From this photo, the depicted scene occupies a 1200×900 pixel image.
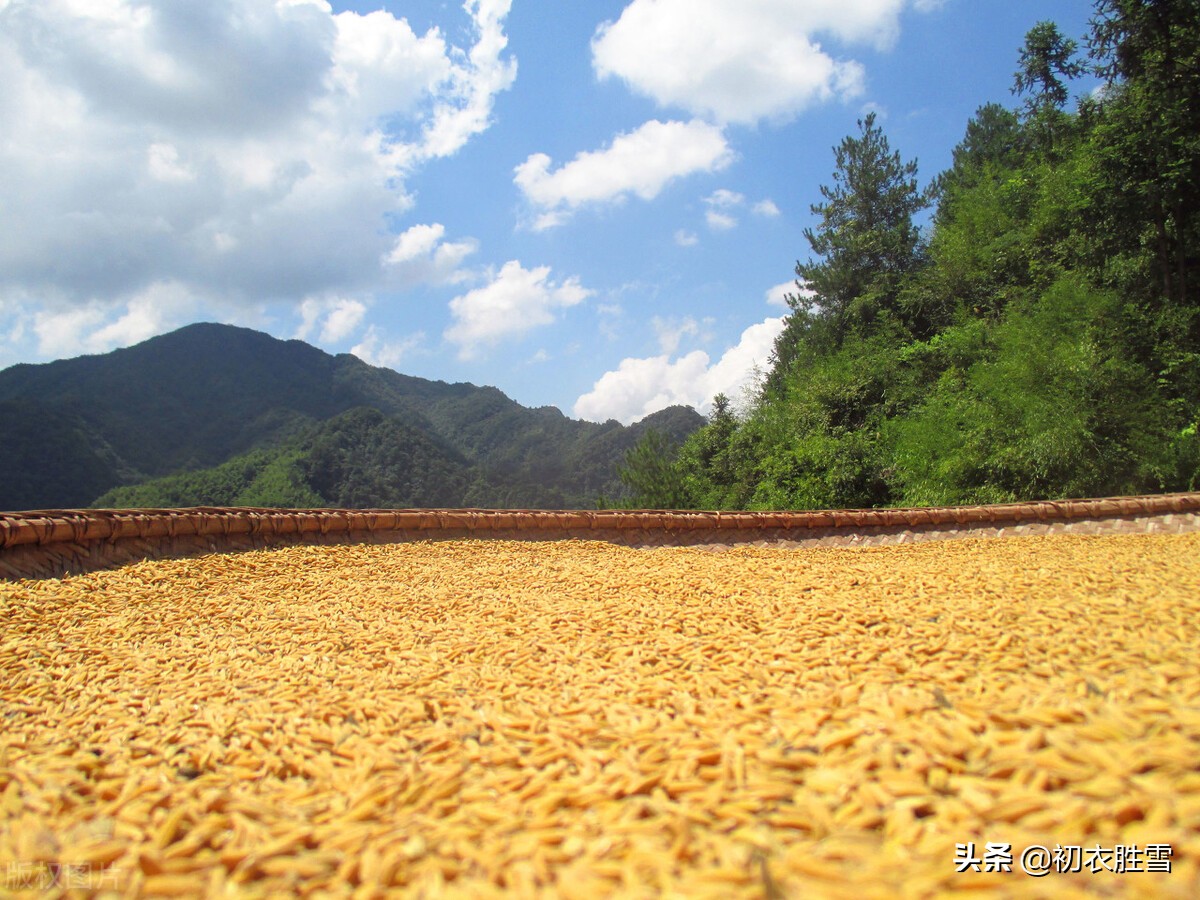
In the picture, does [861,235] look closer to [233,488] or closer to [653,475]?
[653,475]

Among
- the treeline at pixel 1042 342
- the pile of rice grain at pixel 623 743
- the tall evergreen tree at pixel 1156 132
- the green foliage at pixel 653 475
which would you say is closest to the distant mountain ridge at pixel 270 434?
the green foliage at pixel 653 475

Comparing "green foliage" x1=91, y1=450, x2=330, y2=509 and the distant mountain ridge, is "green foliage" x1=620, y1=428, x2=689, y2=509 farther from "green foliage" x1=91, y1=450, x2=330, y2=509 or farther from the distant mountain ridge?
"green foliage" x1=91, y1=450, x2=330, y2=509

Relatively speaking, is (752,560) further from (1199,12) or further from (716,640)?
(1199,12)

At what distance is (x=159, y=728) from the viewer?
4.48 ft

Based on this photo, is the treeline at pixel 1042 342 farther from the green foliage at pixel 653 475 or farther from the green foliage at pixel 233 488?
the green foliage at pixel 233 488

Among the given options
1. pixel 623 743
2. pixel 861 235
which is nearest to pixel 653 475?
pixel 861 235

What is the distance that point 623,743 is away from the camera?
1.13 meters

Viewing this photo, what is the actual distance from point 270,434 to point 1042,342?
3034cm

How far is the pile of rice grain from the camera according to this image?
82cm

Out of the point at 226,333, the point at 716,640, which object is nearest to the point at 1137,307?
the point at 716,640

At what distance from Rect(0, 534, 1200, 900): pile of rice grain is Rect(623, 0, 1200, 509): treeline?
7021mm

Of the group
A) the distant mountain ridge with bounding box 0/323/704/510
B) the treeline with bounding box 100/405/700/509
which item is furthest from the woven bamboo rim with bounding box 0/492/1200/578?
the distant mountain ridge with bounding box 0/323/704/510

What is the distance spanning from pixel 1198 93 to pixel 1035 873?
39.5 ft

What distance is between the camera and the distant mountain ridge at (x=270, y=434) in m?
20.8
